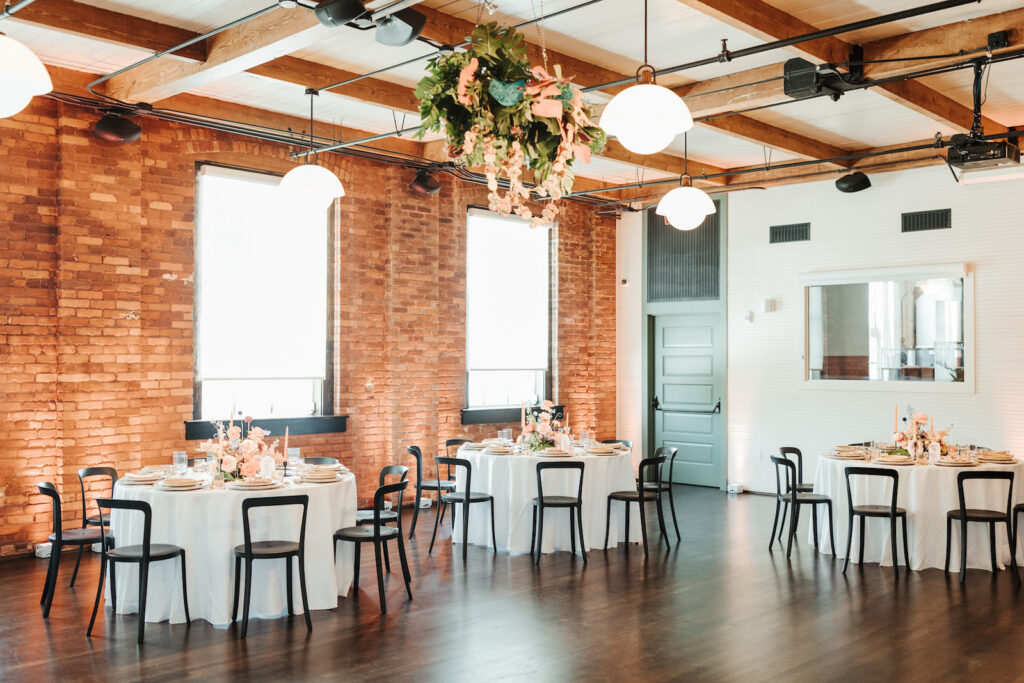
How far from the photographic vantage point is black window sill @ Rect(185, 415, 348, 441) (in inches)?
327

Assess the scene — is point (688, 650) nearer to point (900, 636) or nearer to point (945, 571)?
point (900, 636)

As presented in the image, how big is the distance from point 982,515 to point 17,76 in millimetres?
7005

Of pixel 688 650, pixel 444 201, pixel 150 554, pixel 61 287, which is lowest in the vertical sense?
pixel 688 650

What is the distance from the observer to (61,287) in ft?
24.6

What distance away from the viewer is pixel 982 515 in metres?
6.79

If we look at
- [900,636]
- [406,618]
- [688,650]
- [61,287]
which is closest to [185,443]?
[61,287]

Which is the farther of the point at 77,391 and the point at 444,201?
the point at 444,201

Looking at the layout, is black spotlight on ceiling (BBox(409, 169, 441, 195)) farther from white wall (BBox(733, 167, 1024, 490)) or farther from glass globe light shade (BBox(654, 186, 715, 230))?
white wall (BBox(733, 167, 1024, 490))

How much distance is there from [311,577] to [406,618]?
0.73 meters

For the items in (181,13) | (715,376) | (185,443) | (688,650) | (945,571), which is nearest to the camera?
(688,650)

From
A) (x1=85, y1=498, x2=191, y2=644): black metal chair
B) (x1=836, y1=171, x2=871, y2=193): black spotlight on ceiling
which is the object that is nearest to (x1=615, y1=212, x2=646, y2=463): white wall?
(x1=836, y1=171, x2=871, y2=193): black spotlight on ceiling

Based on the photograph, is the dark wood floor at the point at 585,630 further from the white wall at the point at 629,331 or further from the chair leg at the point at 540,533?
the white wall at the point at 629,331

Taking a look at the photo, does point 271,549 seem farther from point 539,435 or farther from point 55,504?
point 539,435

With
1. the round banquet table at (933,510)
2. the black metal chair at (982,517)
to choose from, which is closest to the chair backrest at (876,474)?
the round banquet table at (933,510)
